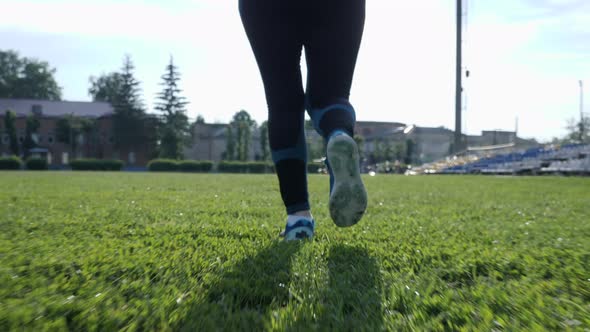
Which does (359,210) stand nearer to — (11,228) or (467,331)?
(467,331)

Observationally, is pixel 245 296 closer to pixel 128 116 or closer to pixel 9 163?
pixel 9 163

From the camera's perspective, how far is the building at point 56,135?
186ft

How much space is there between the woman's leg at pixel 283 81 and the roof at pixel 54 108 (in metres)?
62.5

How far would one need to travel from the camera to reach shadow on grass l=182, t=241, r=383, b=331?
0.85m

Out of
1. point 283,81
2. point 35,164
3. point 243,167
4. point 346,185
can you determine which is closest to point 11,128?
point 35,164

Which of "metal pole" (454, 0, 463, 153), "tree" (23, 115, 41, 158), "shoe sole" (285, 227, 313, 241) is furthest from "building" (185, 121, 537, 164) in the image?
"shoe sole" (285, 227, 313, 241)

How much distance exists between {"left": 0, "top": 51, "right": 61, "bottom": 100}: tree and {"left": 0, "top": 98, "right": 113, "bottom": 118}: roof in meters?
9.62

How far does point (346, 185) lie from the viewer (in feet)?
4.95

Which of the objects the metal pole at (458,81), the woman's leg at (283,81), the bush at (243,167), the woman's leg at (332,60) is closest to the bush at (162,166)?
the bush at (243,167)

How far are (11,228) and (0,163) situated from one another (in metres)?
32.6

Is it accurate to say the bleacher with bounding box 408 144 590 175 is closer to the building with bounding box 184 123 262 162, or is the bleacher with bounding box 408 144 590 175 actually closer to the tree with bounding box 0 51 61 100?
the building with bounding box 184 123 262 162

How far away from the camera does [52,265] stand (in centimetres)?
128

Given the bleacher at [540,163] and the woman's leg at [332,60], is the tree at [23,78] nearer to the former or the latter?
the bleacher at [540,163]

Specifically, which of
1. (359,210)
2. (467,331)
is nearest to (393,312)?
(467,331)
